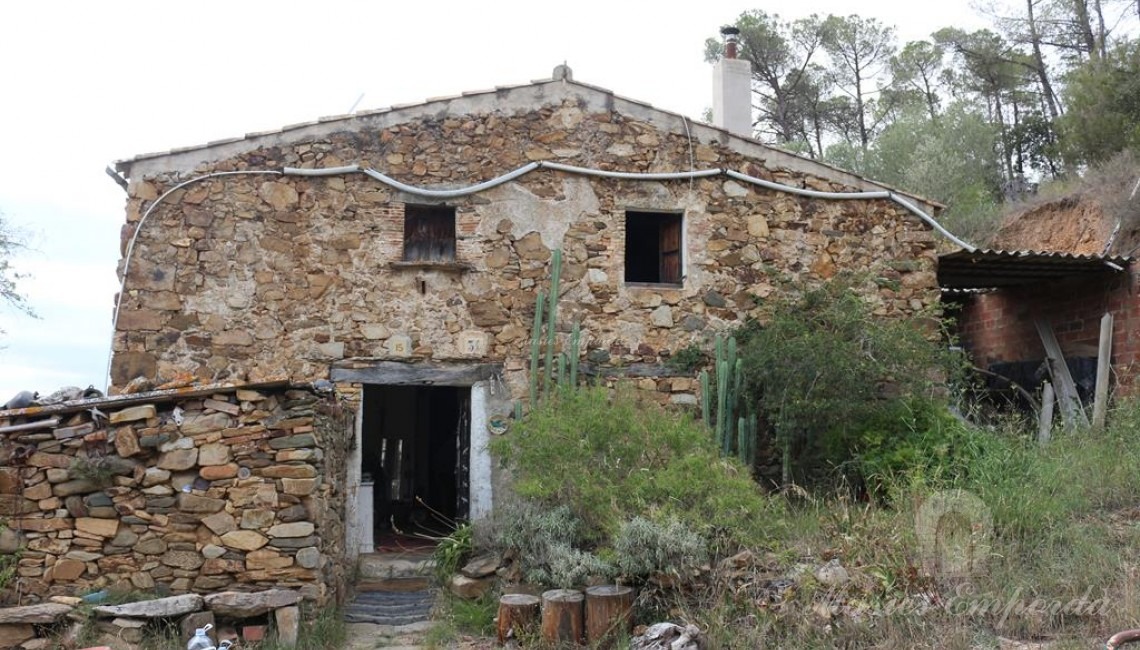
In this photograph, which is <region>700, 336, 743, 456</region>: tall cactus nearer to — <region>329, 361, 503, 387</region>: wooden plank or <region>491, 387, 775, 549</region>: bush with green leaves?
<region>491, 387, 775, 549</region>: bush with green leaves

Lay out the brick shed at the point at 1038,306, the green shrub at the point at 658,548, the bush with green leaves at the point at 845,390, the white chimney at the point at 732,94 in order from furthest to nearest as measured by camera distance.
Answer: the white chimney at the point at 732,94
the brick shed at the point at 1038,306
the bush with green leaves at the point at 845,390
the green shrub at the point at 658,548

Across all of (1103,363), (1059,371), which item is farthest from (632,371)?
(1059,371)

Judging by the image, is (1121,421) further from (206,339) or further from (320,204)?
(206,339)

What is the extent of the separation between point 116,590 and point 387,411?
6289 mm

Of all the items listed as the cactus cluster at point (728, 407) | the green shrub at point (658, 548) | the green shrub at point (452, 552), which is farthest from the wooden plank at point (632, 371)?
the green shrub at point (658, 548)

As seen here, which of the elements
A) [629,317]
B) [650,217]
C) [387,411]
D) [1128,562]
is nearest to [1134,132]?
[650,217]

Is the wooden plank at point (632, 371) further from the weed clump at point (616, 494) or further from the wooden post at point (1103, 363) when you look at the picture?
the wooden post at point (1103, 363)

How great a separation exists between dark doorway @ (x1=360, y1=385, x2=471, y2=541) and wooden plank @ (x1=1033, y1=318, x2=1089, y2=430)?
24.0 feet

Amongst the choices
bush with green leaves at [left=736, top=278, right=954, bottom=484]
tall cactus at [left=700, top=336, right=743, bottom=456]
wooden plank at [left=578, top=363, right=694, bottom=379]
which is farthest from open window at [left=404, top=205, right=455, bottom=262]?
bush with green leaves at [left=736, top=278, right=954, bottom=484]

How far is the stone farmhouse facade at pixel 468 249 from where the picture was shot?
338 inches

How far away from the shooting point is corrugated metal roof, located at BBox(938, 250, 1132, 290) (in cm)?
973

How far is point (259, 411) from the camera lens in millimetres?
6684

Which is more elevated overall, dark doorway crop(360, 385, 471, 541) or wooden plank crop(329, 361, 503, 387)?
wooden plank crop(329, 361, 503, 387)

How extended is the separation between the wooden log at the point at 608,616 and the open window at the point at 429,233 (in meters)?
4.21
